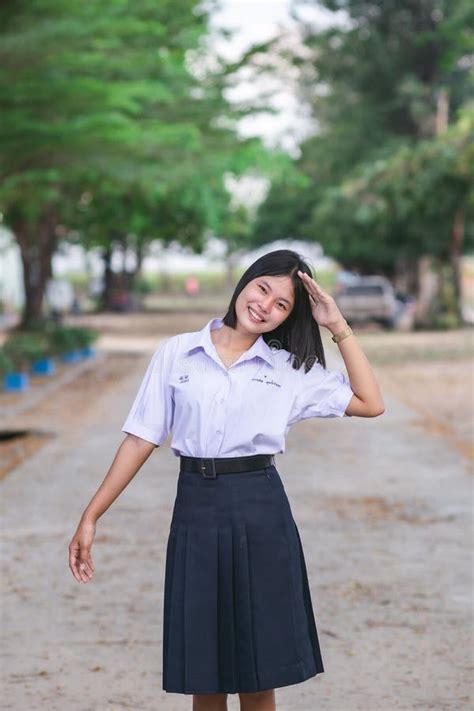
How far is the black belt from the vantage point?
3.95 metres

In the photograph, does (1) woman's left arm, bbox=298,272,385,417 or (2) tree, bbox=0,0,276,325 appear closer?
(1) woman's left arm, bbox=298,272,385,417

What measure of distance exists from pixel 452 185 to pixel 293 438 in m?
21.2

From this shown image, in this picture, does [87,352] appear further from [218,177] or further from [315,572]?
[315,572]

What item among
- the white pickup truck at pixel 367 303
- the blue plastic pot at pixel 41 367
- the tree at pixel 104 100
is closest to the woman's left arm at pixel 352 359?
the tree at pixel 104 100

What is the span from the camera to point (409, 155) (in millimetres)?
33844

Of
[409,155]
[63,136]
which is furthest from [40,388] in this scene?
[409,155]

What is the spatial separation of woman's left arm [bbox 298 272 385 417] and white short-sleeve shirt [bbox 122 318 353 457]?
4 centimetres

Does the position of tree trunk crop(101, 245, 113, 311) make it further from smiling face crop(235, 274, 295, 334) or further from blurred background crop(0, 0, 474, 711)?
smiling face crop(235, 274, 295, 334)

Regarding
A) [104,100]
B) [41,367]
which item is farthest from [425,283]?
[104,100]

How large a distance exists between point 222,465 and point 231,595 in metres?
0.37

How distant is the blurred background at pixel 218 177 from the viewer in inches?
606

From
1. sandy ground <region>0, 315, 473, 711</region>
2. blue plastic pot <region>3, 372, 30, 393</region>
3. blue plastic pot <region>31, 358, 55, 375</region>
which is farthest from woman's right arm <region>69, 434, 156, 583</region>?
blue plastic pot <region>31, 358, 55, 375</region>

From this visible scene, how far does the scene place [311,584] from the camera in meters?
7.34

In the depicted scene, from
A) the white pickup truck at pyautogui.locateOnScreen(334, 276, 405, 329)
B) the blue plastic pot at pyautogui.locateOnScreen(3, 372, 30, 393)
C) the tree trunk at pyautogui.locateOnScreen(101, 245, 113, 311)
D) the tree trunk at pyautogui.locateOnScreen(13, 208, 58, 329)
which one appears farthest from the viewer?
the tree trunk at pyautogui.locateOnScreen(101, 245, 113, 311)
